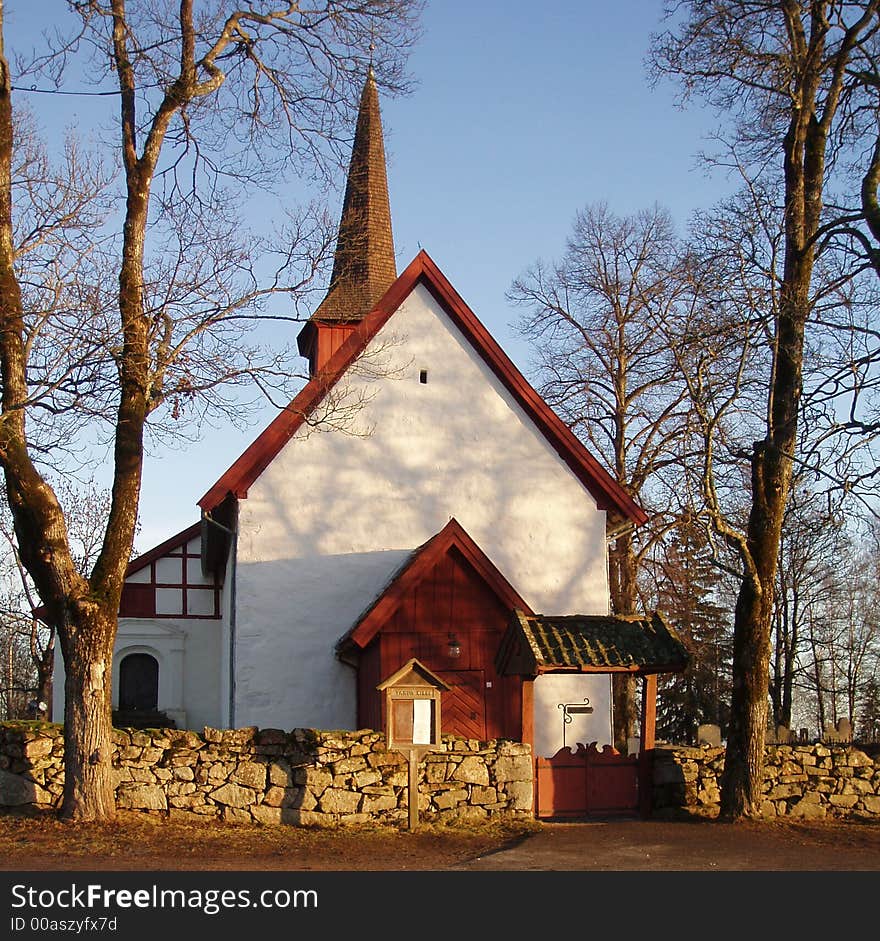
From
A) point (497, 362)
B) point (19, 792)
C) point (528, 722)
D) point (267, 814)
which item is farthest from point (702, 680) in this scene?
point (19, 792)

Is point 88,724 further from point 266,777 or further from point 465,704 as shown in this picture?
point 465,704

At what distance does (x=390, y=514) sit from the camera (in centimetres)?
1983

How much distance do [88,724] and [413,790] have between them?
4004 millimetres

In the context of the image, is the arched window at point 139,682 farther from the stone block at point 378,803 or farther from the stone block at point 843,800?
the stone block at point 843,800

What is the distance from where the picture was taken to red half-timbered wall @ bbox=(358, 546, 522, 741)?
57.7 feet

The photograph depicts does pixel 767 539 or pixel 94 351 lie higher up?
pixel 94 351

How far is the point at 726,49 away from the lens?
52.2 feet

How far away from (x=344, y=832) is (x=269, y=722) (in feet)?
16.2

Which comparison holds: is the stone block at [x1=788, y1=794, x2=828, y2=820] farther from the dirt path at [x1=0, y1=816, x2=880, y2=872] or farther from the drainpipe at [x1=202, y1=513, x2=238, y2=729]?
the drainpipe at [x1=202, y1=513, x2=238, y2=729]

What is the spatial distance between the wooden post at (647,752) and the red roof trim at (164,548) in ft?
46.9

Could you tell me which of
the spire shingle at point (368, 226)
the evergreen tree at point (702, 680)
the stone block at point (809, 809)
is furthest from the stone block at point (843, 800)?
the evergreen tree at point (702, 680)
